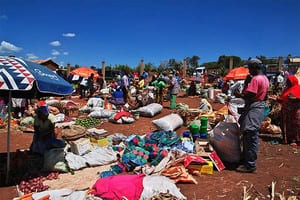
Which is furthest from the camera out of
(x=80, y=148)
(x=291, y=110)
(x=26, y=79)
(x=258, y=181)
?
(x=291, y=110)

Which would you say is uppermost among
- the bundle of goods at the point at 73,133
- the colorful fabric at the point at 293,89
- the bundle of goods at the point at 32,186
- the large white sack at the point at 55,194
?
the colorful fabric at the point at 293,89

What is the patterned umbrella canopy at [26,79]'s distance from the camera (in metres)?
3.77

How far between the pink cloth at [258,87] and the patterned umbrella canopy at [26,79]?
292 centimetres

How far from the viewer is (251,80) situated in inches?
173

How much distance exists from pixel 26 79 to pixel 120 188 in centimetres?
200

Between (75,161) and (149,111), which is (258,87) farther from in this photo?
(149,111)

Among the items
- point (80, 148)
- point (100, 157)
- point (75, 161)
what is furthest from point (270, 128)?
point (75, 161)

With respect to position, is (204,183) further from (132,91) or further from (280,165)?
(132,91)

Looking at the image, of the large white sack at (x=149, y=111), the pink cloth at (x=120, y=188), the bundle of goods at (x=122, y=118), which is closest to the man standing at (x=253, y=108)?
the pink cloth at (x=120, y=188)

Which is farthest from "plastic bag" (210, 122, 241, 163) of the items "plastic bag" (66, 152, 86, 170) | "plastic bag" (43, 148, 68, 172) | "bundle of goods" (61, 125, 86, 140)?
"bundle of goods" (61, 125, 86, 140)

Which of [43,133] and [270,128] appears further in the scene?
[270,128]

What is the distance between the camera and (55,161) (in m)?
5.02

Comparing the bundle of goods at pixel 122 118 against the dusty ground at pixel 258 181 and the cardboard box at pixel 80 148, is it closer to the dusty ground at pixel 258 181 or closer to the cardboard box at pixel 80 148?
the cardboard box at pixel 80 148

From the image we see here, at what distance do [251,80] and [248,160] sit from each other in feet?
4.35
